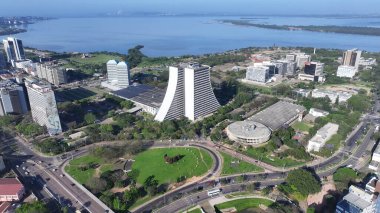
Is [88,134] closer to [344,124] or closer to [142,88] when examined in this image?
[142,88]

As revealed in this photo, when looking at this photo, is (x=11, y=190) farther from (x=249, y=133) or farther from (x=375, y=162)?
(x=375, y=162)

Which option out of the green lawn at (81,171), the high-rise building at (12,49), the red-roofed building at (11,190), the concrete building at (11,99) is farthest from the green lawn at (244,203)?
the high-rise building at (12,49)

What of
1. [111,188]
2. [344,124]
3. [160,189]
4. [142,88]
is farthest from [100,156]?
[344,124]

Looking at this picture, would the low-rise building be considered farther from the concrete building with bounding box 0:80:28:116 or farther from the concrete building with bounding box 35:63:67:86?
the concrete building with bounding box 35:63:67:86

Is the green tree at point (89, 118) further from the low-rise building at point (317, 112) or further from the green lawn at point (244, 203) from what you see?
the low-rise building at point (317, 112)

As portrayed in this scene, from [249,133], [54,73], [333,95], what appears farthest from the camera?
[54,73]

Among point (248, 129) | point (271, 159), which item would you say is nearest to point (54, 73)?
point (248, 129)

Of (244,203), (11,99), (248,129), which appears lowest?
(244,203)

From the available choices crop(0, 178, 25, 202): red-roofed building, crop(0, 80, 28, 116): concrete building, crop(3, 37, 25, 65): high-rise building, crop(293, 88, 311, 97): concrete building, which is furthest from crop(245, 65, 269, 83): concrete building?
crop(3, 37, 25, 65): high-rise building
